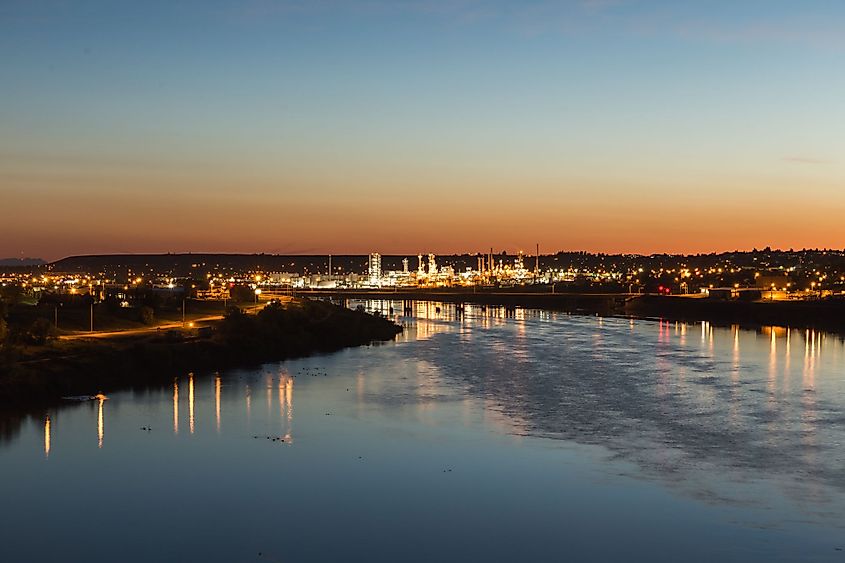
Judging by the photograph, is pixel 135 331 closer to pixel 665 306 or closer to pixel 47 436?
pixel 47 436

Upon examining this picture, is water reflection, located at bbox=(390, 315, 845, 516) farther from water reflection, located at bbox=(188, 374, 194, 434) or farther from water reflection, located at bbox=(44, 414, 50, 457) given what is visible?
water reflection, located at bbox=(44, 414, 50, 457)

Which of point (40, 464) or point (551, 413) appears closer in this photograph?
point (40, 464)

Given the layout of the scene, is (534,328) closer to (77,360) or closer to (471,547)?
(77,360)

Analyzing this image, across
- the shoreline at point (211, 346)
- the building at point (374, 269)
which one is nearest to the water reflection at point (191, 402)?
the shoreline at point (211, 346)

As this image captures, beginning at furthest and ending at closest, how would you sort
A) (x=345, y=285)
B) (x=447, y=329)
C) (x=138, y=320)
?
(x=345, y=285)
(x=447, y=329)
(x=138, y=320)

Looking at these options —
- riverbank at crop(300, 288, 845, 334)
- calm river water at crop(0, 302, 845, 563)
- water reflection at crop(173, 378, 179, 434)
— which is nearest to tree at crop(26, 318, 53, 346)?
water reflection at crop(173, 378, 179, 434)

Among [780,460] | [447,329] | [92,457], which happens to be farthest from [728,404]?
[447,329]

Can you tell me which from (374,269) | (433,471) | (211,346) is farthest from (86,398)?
(374,269)
